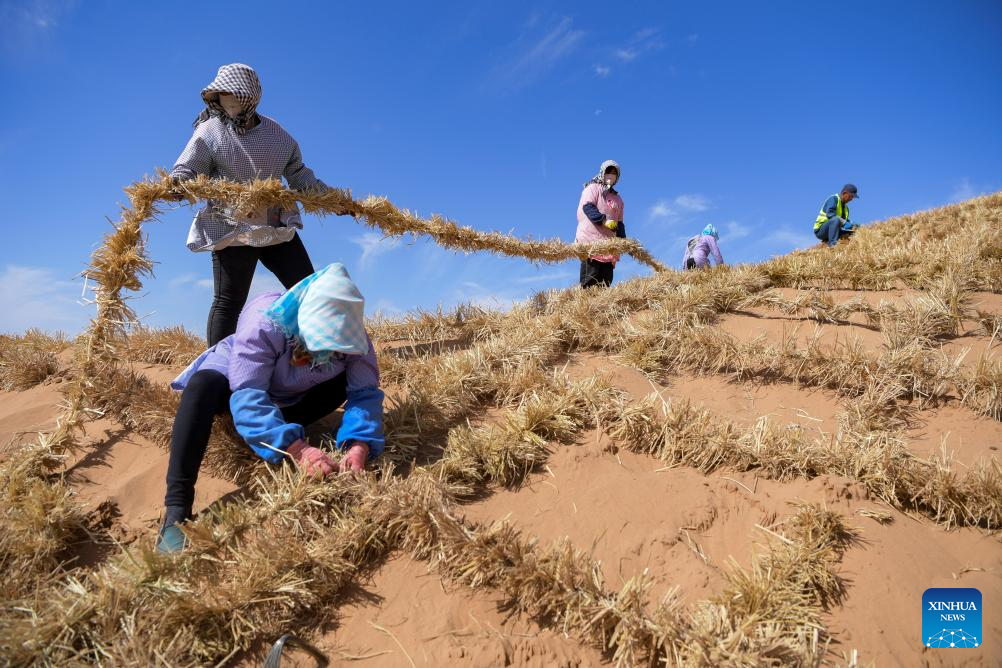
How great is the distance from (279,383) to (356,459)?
0.57m

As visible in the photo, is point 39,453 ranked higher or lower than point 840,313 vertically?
lower

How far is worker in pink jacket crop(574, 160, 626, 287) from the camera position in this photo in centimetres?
651

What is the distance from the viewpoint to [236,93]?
341 cm

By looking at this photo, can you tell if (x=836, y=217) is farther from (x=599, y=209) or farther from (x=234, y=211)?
(x=234, y=211)

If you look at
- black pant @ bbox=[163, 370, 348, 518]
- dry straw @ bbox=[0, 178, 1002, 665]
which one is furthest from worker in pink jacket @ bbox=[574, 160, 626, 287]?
black pant @ bbox=[163, 370, 348, 518]

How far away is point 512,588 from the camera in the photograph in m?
1.85

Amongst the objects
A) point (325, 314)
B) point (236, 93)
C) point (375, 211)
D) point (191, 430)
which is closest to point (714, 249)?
point (375, 211)

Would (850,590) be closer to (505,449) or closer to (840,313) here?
(505,449)

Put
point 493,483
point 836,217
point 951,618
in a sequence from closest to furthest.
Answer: point 951,618 → point 493,483 → point 836,217

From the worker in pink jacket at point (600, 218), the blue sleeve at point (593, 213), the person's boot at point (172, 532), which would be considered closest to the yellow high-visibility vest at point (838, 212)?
the worker in pink jacket at point (600, 218)

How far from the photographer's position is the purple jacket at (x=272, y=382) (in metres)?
2.39

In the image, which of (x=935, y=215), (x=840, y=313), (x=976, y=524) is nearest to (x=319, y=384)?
(x=976, y=524)

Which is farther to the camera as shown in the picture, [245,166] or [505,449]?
[245,166]

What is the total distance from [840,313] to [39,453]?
17.3ft
